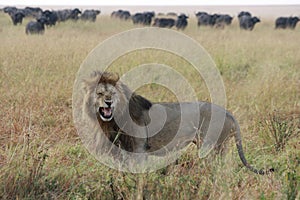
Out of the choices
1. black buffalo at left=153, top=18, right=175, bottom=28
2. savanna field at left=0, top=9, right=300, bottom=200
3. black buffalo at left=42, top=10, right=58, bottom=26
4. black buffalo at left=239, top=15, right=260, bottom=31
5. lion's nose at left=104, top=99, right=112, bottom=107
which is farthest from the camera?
black buffalo at left=153, top=18, right=175, bottom=28

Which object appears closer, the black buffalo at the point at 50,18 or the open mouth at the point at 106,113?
the open mouth at the point at 106,113

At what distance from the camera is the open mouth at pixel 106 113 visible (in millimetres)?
3412

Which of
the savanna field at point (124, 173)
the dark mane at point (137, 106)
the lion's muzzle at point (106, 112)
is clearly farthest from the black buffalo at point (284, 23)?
the lion's muzzle at point (106, 112)

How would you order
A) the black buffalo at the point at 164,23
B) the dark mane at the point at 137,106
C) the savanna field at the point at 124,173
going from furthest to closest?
1. the black buffalo at the point at 164,23
2. the dark mane at the point at 137,106
3. the savanna field at the point at 124,173

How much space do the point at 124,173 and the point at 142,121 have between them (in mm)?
496

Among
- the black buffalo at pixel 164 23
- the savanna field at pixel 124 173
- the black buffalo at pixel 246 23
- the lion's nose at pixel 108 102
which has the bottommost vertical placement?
the black buffalo at pixel 164 23

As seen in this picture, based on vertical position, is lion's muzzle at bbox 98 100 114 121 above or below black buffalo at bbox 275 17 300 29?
above

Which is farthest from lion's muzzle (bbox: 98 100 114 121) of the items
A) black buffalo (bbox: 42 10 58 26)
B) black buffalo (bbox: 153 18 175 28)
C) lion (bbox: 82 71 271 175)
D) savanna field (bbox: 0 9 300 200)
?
black buffalo (bbox: 153 18 175 28)

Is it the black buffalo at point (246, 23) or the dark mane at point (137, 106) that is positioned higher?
the dark mane at point (137, 106)

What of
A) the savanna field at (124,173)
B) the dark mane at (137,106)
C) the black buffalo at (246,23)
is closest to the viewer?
the savanna field at (124,173)

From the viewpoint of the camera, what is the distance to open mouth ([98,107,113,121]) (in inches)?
134

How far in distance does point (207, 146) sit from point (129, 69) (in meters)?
3.98

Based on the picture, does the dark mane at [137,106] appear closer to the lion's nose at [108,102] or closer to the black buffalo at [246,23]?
the lion's nose at [108,102]

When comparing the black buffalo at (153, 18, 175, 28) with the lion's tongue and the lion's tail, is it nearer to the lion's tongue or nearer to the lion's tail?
the lion's tail
